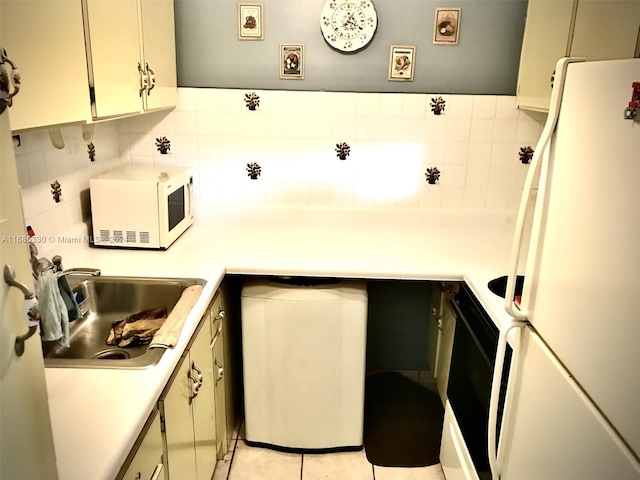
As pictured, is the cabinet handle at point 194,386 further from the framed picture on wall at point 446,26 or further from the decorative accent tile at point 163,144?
the framed picture on wall at point 446,26

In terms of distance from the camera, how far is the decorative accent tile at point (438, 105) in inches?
96.3

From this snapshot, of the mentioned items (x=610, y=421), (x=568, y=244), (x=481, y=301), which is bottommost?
(x=481, y=301)

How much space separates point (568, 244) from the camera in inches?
39.2

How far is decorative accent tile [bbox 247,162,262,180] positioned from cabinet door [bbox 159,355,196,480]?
A: 1218 mm

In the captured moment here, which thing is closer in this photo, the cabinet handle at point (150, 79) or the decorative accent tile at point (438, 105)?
the cabinet handle at point (150, 79)

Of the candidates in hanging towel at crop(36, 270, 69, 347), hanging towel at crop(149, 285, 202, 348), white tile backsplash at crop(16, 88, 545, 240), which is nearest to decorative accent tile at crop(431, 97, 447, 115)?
white tile backsplash at crop(16, 88, 545, 240)

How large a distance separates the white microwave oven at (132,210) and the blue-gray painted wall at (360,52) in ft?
2.15

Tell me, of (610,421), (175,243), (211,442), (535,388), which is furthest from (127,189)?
(610,421)

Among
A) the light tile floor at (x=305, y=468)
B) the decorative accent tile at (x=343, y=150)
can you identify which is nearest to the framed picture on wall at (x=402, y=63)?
the decorative accent tile at (x=343, y=150)

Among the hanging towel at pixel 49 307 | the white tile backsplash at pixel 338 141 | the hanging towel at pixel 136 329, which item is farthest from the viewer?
the white tile backsplash at pixel 338 141

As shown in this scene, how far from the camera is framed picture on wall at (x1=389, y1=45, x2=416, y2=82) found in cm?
240

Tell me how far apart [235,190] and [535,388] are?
1789 mm

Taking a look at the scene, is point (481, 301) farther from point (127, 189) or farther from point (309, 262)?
point (127, 189)

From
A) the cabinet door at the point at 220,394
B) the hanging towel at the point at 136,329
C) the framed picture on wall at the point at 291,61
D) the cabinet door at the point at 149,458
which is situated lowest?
the cabinet door at the point at 220,394
